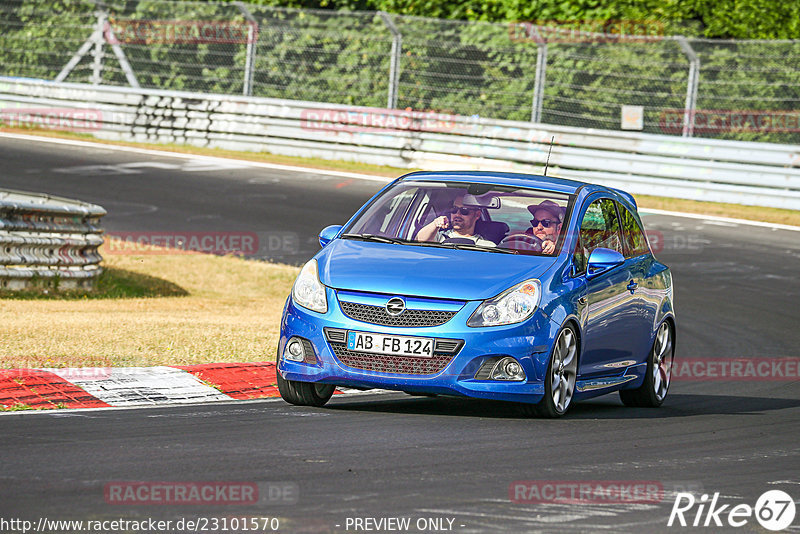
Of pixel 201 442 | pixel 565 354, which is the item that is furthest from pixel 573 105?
pixel 201 442

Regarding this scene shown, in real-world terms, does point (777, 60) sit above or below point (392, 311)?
above

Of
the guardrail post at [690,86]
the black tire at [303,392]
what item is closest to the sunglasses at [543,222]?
the black tire at [303,392]

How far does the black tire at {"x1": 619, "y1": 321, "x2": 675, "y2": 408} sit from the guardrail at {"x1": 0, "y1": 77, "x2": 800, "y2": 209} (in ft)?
40.5

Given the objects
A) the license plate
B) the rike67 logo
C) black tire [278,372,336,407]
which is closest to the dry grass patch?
black tire [278,372,336,407]

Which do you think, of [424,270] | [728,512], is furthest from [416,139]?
[728,512]

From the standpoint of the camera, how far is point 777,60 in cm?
2311

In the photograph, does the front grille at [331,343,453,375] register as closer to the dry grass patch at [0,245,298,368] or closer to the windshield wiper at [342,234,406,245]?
the windshield wiper at [342,234,406,245]

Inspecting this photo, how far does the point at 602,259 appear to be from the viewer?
9.07 m

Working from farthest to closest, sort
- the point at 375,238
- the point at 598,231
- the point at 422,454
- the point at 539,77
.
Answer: the point at 539,77
the point at 598,231
the point at 375,238
the point at 422,454

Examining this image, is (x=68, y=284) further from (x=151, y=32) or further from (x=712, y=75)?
(x=151, y=32)

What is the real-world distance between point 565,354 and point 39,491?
12.6 ft

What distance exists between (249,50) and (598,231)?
18.9m

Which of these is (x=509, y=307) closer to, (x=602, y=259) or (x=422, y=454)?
(x=602, y=259)

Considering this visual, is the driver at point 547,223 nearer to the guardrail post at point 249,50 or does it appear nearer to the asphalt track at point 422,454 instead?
the asphalt track at point 422,454
